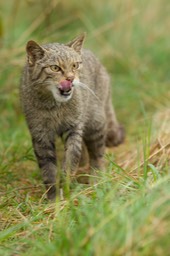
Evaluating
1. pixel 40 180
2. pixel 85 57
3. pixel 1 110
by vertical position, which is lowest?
pixel 40 180

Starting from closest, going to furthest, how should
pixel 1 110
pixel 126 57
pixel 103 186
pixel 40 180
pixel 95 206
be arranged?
pixel 95 206
pixel 103 186
pixel 40 180
pixel 1 110
pixel 126 57

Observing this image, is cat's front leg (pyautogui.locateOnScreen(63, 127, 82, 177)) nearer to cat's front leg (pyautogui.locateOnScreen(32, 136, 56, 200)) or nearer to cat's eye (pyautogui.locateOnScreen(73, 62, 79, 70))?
cat's front leg (pyautogui.locateOnScreen(32, 136, 56, 200))

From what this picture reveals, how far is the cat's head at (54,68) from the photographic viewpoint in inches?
174

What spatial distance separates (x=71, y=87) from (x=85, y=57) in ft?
3.97

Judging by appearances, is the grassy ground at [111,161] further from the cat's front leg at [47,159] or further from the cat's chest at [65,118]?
the cat's chest at [65,118]

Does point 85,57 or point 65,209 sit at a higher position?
point 85,57

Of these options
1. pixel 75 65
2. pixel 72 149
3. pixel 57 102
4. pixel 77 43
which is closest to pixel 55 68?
pixel 75 65

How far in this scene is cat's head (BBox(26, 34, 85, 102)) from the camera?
4.43 m

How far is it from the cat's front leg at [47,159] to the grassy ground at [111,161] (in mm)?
157

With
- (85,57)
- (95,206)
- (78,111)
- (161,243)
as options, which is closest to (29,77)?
(78,111)

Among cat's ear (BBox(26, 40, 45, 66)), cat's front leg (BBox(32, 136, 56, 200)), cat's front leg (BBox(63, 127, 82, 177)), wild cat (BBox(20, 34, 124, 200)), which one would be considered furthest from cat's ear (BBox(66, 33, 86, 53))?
cat's front leg (BBox(32, 136, 56, 200))

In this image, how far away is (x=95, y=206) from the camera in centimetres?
351

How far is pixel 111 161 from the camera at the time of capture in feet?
13.8

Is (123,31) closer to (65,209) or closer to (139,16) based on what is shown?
(139,16)
